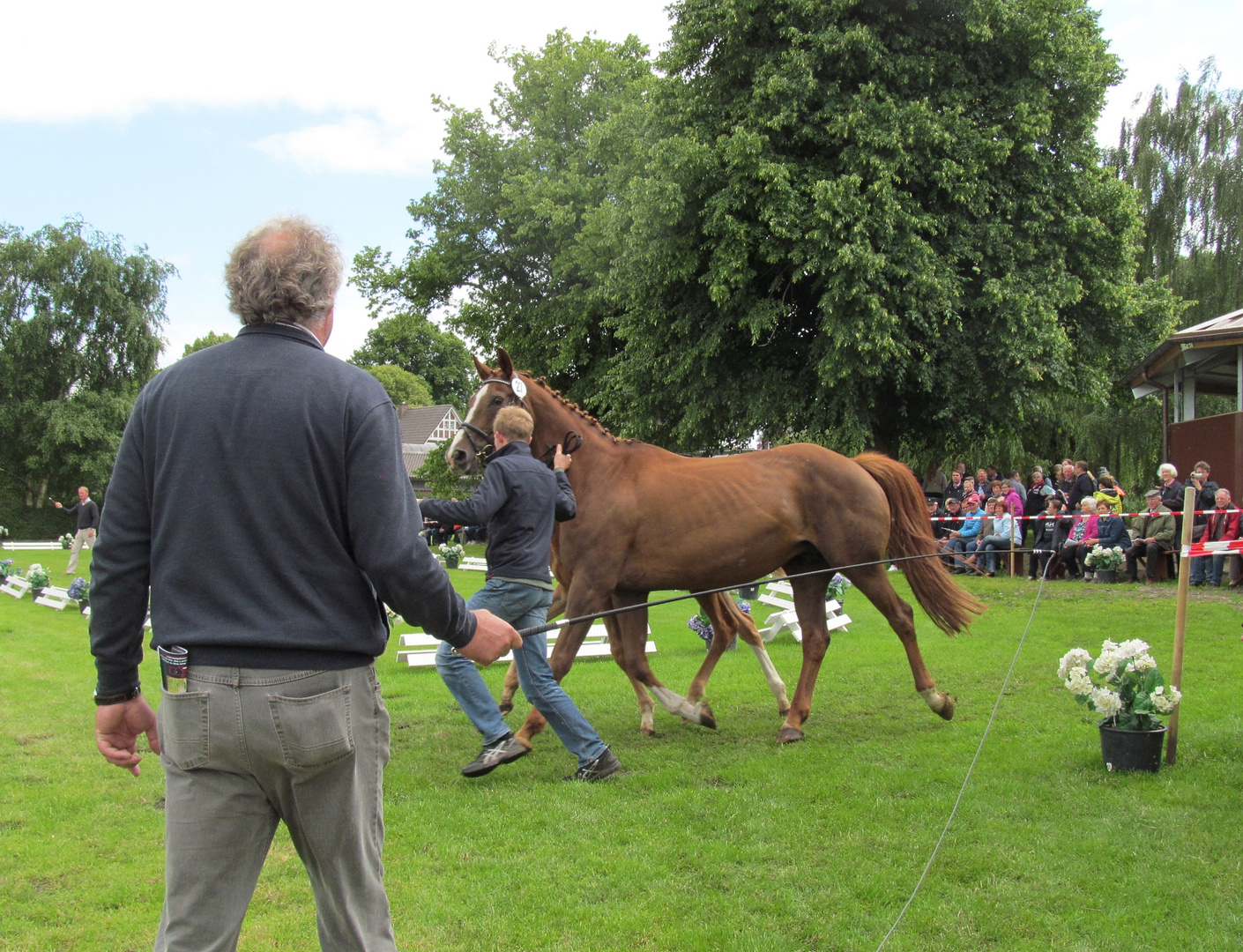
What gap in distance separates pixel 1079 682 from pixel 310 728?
5.13 metres

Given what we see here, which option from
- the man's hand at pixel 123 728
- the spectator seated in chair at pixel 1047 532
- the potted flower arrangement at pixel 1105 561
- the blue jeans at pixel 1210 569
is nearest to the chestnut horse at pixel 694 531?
the man's hand at pixel 123 728

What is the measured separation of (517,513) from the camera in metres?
5.86

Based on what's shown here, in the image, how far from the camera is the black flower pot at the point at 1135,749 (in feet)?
18.2

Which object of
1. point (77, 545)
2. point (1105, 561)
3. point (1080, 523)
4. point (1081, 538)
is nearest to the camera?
point (1105, 561)

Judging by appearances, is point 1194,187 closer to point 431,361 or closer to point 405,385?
point 405,385

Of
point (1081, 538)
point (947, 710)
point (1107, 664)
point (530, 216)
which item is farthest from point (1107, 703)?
point (530, 216)

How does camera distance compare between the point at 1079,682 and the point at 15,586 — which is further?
the point at 15,586

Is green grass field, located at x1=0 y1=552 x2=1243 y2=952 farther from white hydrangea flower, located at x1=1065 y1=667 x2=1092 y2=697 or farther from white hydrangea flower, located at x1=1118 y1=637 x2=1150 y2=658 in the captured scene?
white hydrangea flower, located at x1=1118 y1=637 x2=1150 y2=658

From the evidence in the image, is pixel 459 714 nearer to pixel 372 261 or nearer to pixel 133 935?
pixel 133 935

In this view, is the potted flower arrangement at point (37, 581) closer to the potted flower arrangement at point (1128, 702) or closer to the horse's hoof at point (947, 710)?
the horse's hoof at point (947, 710)

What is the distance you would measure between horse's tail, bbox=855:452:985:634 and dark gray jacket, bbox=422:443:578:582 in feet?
9.68

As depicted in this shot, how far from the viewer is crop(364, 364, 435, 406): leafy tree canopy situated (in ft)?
241

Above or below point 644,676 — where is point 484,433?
above

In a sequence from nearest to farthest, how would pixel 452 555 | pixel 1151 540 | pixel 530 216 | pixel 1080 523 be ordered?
pixel 1151 540 < pixel 1080 523 < pixel 452 555 < pixel 530 216
